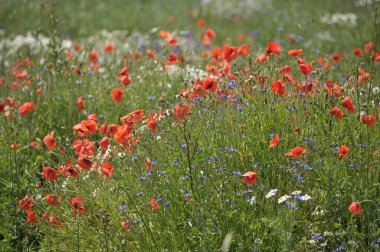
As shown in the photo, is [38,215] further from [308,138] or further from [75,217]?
[308,138]

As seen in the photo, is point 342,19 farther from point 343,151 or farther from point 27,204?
point 27,204

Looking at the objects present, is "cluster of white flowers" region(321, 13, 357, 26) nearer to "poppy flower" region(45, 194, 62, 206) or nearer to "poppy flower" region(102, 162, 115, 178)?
"poppy flower" region(102, 162, 115, 178)

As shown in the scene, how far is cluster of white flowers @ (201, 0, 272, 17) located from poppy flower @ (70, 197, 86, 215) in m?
8.19

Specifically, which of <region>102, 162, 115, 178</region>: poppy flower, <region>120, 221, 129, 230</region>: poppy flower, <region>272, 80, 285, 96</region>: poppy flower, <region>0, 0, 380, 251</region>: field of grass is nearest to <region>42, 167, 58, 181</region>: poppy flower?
<region>0, 0, 380, 251</region>: field of grass

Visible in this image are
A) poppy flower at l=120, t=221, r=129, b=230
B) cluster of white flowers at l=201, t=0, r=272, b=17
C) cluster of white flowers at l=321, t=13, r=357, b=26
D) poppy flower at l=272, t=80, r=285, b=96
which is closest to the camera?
poppy flower at l=120, t=221, r=129, b=230

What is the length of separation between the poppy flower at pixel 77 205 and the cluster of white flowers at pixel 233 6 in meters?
8.19

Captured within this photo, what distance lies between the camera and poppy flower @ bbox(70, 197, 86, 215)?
3428 millimetres

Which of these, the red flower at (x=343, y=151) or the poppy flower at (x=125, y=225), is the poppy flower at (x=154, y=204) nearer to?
the poppy flower at (x=125, y=225)

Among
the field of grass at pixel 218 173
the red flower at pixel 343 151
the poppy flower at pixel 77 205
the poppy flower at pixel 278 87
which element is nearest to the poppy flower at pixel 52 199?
the field of grass at pixel 218 173

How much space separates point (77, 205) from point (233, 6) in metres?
8.50

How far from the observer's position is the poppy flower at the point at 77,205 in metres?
3.43

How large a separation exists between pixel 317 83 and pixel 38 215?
2154mm

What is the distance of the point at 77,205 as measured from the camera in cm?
350

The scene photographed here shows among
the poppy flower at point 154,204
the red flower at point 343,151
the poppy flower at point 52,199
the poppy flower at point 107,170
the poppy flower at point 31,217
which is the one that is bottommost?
the poppy flower at point 31,217
